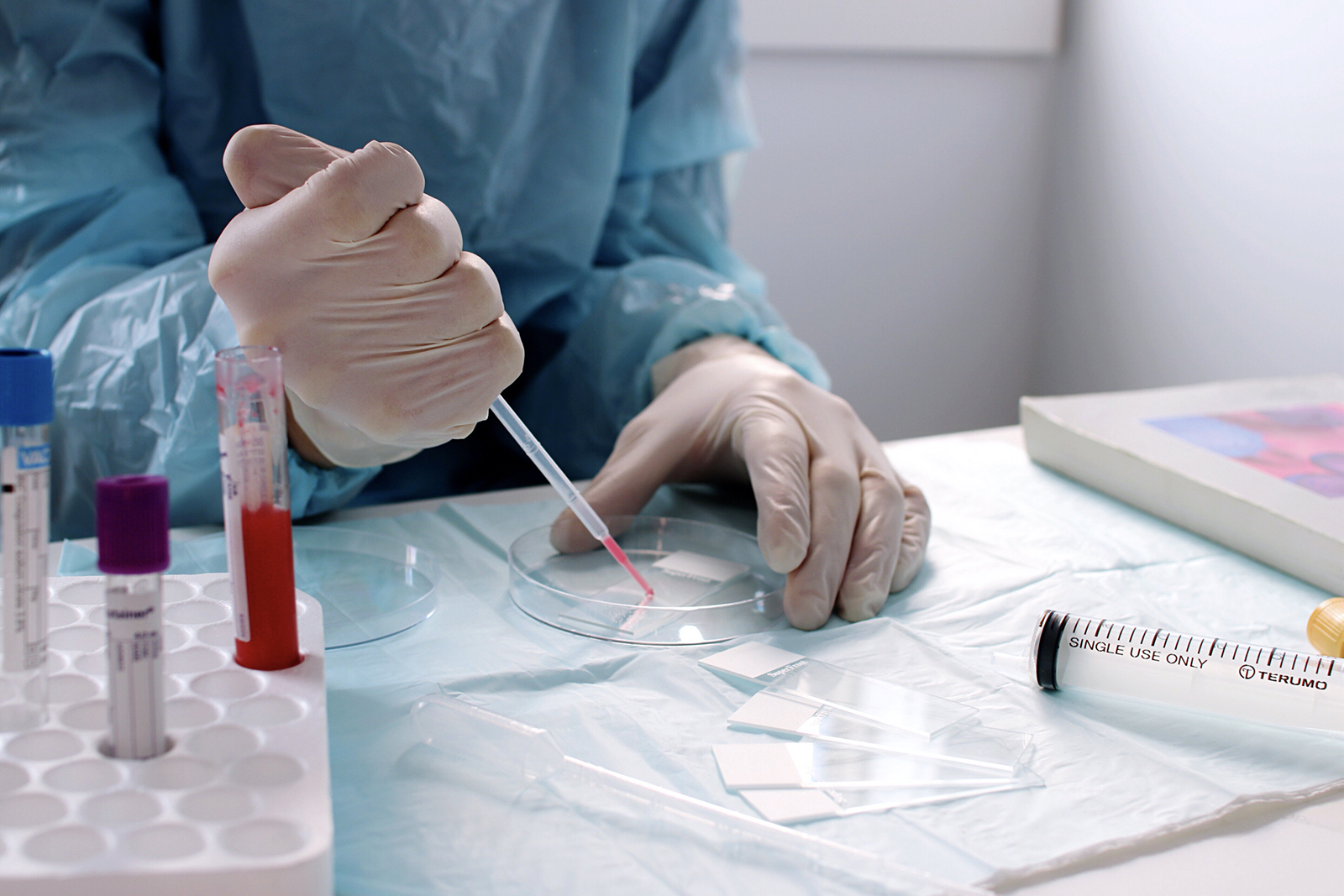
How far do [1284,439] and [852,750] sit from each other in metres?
0.74

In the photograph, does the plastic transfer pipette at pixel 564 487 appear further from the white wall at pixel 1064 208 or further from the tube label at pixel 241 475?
the white wall at pixel 1064 208

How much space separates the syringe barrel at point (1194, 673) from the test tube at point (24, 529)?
0.58 meters

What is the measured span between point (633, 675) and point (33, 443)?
376 mm

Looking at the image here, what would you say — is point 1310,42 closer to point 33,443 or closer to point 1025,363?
point 1025,363

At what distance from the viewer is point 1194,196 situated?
2104 millimetres

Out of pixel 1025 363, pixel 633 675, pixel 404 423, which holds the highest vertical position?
pixel 404 423

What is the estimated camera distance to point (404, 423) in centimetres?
74

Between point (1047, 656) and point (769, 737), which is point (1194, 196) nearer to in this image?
point (1047, 656)

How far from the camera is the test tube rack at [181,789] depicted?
0.40 metres

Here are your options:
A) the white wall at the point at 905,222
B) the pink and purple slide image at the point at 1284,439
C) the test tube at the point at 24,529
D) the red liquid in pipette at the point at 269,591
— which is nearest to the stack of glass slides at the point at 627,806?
the red liquid in pipette at the point at 269,591

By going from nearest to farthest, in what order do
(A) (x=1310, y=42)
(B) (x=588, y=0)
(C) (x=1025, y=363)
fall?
1. (B) (x=588, y=0)
2. (A) (x=1310, y=42)
3. (C) (x=1025, y=363)

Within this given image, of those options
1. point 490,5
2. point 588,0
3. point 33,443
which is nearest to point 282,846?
point 33,443

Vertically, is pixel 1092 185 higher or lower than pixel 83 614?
higher

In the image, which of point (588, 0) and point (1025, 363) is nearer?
point (588, 0)
